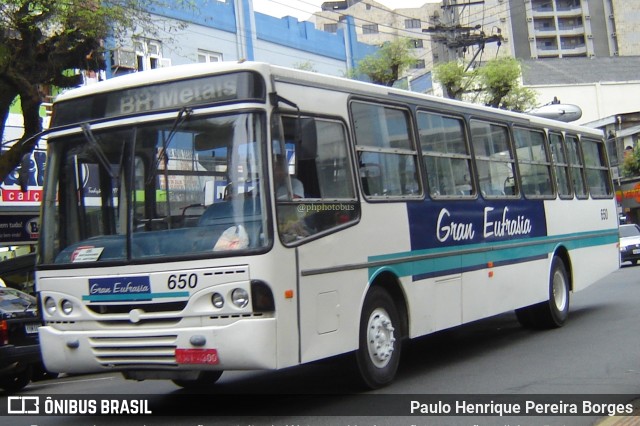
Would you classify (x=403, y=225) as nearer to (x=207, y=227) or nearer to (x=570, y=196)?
(x=207, y=227)

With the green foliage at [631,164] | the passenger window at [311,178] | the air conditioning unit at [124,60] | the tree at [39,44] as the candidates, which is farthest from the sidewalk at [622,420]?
the green foliage at [631,164]

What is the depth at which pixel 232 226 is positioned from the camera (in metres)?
6.98

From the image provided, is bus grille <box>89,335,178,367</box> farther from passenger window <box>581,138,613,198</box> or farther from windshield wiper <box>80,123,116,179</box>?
passenger window <box>581,138,613,198</box>

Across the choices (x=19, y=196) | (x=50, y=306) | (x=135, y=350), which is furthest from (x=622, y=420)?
(x=19, y=196)

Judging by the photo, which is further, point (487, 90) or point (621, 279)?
point (487, 90)

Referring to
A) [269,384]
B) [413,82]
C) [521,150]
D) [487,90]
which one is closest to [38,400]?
[269,384]

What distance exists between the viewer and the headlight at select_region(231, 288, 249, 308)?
6.80 metres

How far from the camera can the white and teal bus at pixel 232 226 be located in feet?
22.7

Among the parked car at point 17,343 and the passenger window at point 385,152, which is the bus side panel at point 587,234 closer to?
the passenger window at point 385,152

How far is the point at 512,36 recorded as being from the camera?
77.6m

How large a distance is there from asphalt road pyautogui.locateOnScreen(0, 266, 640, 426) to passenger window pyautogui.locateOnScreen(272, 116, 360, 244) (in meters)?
1.72

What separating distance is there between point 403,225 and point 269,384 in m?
2.35

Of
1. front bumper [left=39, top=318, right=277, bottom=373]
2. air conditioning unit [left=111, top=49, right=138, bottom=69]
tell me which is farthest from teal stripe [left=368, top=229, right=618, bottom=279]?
air conditioning unit [left=111, top=49, right=138, bottom=69]

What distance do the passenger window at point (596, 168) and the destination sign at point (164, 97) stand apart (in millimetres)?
9085
